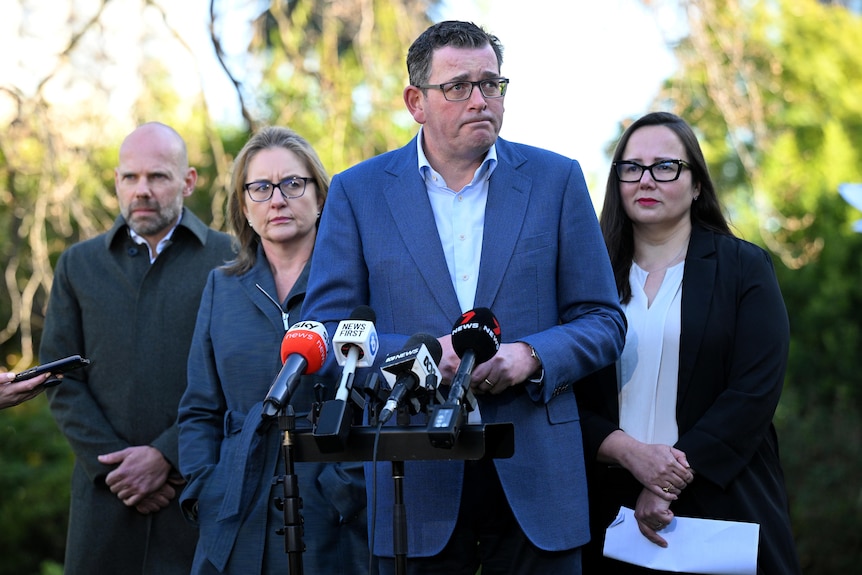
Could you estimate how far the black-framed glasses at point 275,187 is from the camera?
411cm

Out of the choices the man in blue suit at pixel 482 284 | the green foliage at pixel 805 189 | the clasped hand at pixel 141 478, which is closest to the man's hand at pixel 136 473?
the clasped hand at pixel 141 478

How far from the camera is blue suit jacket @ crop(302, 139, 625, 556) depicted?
10.5ft

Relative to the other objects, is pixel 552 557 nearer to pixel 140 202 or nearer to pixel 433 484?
pixel 433 484

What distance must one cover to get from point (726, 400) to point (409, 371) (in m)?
1.52

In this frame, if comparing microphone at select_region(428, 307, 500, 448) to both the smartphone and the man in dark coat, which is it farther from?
the man in dark coat

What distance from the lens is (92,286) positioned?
15.6ft

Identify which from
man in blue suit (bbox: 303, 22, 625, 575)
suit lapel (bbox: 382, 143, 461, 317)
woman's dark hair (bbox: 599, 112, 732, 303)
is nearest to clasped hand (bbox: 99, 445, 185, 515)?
man in blue suit (bbox: 303, 22, 625, 575)

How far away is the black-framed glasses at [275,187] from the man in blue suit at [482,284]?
61cm

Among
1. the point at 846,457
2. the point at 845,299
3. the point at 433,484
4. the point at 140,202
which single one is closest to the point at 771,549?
the point at 433,484

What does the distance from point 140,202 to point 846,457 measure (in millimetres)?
5675

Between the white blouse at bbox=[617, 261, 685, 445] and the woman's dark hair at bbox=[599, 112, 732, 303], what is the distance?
0.65 ft

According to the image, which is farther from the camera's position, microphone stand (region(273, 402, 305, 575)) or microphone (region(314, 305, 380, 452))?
microphone stand (region(273, 402, 305, 575))

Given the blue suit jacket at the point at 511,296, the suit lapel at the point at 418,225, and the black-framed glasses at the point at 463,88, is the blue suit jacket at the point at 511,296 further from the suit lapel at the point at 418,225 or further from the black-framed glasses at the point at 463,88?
the black-framed glasses at the point at 463,88

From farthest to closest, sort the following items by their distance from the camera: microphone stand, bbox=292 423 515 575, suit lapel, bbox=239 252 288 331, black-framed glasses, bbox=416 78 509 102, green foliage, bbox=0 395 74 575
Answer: green foliage, bbox=0 395 74 575, suit lapel, bbox=239 252 288 331, black-framed glasses, bbox=416 78 509 102, microphone stand, bbox=292 423 515 575
